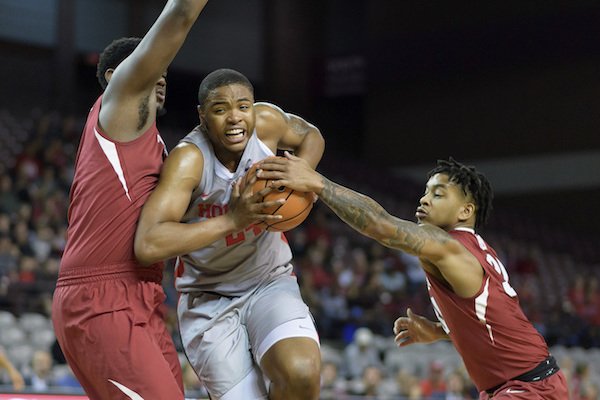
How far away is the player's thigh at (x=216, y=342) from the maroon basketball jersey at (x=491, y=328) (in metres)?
0.93

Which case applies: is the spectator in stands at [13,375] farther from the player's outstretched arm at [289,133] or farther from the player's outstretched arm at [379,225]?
the player's outstretched arm at [379,225]

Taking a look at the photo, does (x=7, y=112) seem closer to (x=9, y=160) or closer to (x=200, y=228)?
(x=9, y=160)

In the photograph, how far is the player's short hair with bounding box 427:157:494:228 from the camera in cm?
426

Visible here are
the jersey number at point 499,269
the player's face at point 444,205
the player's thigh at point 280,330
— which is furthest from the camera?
the player's face at point 444,205

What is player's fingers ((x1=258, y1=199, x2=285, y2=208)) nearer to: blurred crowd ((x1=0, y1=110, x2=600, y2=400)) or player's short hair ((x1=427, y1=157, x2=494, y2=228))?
player's short hair ((x1=427, y1=157, x2=494, y2=228))

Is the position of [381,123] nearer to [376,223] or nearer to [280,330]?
[376,223]

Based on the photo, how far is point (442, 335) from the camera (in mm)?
4543

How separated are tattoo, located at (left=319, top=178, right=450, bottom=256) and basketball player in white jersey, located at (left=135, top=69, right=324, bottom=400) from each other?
372mm

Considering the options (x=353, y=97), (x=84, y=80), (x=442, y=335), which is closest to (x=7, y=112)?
(x=84, y=80)

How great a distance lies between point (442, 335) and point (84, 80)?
52.6 feet

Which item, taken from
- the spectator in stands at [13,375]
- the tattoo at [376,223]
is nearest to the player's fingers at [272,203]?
the tattoo at [376,223]

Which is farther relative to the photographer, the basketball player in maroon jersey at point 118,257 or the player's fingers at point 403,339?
the player's fingers at point 403,339

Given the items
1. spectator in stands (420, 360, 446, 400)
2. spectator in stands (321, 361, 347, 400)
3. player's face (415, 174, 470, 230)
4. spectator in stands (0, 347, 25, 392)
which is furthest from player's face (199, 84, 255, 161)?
spectator in stands (420, 360, 446, 400)

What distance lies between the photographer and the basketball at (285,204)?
3625 millimetres
